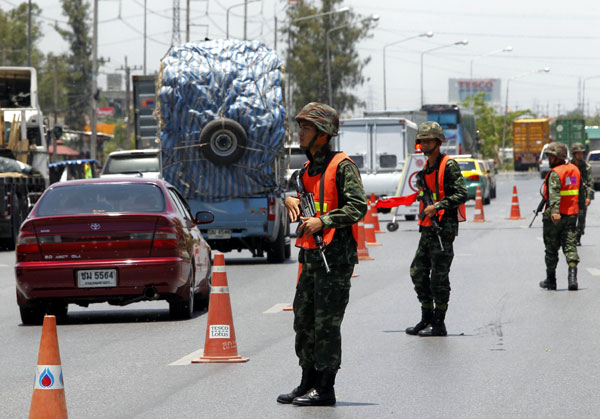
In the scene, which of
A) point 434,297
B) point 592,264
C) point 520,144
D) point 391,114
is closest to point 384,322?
point 434,297

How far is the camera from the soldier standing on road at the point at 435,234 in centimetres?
1170

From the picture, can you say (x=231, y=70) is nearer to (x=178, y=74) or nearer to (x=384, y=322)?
(x=178, y=74)

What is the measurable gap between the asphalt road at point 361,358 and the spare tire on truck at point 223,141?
3431 mm

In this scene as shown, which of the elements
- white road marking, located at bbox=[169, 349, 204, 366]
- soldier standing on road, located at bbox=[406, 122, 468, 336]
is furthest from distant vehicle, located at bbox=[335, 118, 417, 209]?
white road marking, located at bbox=[169, 349, 204, 366]

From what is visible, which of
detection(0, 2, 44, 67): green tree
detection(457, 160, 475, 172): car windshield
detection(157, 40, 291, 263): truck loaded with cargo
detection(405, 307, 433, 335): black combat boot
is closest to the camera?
detection(405, 307, 433, 335): black combat boot

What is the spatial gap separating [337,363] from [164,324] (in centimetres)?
525

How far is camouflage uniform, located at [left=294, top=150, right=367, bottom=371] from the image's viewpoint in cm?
811

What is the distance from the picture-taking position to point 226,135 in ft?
68.8

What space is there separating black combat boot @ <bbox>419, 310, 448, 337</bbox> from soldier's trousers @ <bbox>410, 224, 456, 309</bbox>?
0.26 ft

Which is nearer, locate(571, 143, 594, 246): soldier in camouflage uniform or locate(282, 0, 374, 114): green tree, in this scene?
locate(571, 143, 594, 246): soldier in camouflage uniform

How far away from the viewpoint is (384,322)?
1302cm

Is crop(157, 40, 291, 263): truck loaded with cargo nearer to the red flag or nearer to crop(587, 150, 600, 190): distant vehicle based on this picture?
the red flag

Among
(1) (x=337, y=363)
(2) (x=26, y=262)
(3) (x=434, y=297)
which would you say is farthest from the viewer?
(2) (x=26, y=262)

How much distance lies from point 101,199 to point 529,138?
87.8 meters
